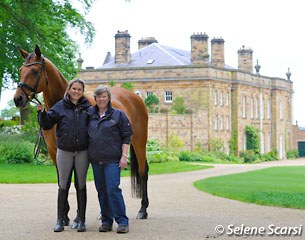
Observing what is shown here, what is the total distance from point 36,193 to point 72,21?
1542cm

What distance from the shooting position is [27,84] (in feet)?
30.6

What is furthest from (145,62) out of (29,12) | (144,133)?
(144,133)

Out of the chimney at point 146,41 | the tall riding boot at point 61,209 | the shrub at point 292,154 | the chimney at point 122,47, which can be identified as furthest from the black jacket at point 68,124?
the shrub at point 292,154

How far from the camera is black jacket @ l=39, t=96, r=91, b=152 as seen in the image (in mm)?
9445

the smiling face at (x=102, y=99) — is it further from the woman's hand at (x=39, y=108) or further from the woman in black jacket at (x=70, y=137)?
the woman's hand at (x=39, y=108)

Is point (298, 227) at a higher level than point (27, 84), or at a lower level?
lower

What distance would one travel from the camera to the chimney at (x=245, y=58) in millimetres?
69312

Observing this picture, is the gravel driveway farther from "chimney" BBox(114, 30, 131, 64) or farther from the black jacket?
"chimney" BBox(114, 30, 131, 64)

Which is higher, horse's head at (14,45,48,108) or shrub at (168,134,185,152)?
horse's head at (14,45,48,108)

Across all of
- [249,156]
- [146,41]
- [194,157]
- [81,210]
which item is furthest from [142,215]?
[146,41]

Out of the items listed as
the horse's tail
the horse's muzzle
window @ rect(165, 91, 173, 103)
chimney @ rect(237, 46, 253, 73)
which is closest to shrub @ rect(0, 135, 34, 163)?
the horse's tail

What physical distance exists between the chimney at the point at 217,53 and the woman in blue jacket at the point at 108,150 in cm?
5369

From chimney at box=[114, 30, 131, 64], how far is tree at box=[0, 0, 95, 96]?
88.1 feet

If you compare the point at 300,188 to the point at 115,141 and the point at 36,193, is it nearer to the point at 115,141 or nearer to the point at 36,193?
the point at 36,193
